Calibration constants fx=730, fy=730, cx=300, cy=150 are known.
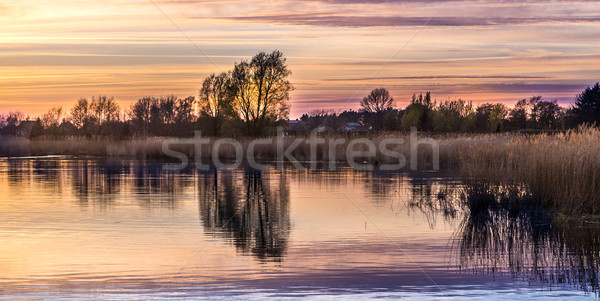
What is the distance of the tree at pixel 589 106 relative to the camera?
264ft

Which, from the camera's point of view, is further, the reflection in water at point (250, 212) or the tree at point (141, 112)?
the tree at point (141, 112)

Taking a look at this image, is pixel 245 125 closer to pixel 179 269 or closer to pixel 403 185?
pixel 403 185

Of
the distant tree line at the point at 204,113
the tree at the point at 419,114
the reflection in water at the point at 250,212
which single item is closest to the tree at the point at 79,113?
the distant tree line at the point at 204,113

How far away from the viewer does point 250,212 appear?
55.2 feet

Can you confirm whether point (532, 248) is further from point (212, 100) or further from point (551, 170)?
point (212, 100)

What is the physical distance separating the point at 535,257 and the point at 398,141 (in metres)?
30.6

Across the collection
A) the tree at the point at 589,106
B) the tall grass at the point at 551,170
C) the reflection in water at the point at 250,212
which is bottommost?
the reflection in water at the point at 250,212

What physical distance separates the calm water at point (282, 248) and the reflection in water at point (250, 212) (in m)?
0.04

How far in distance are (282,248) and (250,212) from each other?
530 cm

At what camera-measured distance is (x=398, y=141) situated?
4134 cm

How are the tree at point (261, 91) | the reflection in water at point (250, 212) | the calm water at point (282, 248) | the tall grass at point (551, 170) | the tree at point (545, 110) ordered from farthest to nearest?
1. the tree at point (545, 110)
2. the tree at point (261, 91)
3. the tall grass at point (551, 170)
4. the reflection in water at point (250, 212)
5. the calm water at point (282, 248)

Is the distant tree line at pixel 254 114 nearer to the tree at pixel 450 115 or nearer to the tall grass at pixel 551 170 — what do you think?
the tree at pixel 450 115

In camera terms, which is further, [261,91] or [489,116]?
[489,116]

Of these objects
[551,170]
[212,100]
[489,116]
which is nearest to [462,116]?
[489,116]
